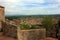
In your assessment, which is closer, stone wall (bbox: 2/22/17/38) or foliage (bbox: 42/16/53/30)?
stone wall (bbox: 2/22/17/38)

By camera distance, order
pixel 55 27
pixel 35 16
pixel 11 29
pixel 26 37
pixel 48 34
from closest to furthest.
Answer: pixel 26 37 < pixel 11 29 < pixel 48 34 < pixel 55 27 < pixel 35 16

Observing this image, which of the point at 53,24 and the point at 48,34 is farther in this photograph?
the point at 53,24

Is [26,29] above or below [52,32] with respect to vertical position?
above

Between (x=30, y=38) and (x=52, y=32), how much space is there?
5.74 m

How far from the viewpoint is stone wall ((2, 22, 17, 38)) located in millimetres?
11887

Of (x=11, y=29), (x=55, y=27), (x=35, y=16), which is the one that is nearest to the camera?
(x=11, y=29)

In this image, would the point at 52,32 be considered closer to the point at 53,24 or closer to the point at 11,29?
the point at 53,24

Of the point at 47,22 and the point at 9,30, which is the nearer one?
the point at 9,30

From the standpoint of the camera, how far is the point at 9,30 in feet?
41.0

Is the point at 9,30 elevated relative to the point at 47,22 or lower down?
lower down

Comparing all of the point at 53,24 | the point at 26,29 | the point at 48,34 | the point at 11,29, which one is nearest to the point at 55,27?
the point at 53,24

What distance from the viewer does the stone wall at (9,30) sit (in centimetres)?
1189

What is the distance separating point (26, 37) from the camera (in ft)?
29.1

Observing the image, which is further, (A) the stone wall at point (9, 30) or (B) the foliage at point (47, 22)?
(B) the foliage at point (47, 22)
